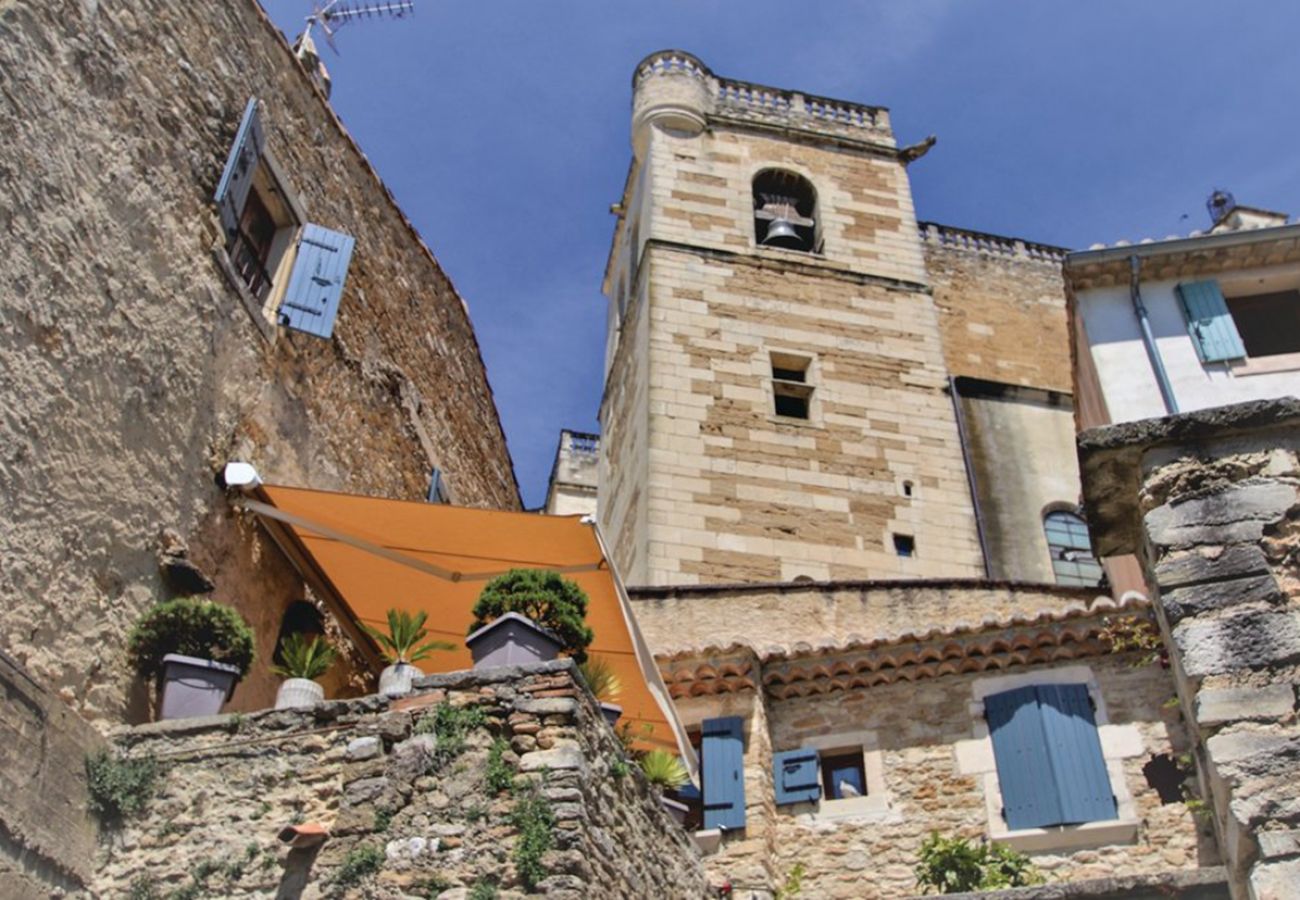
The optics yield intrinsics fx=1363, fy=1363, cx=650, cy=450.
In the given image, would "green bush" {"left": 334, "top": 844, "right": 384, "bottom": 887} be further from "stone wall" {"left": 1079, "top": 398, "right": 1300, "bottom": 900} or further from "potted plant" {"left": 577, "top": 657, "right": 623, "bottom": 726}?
"stone wall" {"left": 1079, "top": 398, "right": 1300, "bottom": 900}

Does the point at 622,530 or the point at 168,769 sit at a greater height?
the point at 622,530

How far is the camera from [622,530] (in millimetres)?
16672

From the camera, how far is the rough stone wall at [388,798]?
5.78m

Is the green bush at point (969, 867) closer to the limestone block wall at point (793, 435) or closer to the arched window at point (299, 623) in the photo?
the arched window at point (299, 623)

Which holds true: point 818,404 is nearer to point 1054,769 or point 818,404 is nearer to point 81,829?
point 1054,769

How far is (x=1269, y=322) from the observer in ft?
28.7

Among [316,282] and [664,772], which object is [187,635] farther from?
[316,282]

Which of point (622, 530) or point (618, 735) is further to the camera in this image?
point (622, 530)

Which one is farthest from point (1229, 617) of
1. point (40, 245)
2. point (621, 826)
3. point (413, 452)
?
point (413, 452)

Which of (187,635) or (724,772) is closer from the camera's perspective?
(187,635)

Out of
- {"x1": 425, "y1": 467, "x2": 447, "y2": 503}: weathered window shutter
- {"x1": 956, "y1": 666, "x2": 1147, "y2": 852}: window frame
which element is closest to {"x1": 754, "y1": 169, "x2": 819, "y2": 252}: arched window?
{"x1": 425, "y1": 467, "x2": 447, "y2": 503}: weathered window shutter

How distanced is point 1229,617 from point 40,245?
5.93 meters

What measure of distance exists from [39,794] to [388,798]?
1459 millimetres

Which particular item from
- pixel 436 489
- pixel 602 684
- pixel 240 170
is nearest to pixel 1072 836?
pixel 602 684
